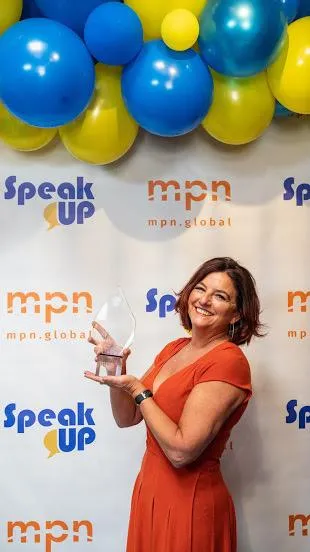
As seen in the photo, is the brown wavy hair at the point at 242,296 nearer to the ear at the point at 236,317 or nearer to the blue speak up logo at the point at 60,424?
the ear at the point at 236,317

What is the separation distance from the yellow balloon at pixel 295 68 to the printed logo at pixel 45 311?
949mm

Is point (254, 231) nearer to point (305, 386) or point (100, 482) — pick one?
point (305, 386)

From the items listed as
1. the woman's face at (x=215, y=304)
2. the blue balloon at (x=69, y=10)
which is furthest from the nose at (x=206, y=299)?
the blue balloon at (x=69, y=10)

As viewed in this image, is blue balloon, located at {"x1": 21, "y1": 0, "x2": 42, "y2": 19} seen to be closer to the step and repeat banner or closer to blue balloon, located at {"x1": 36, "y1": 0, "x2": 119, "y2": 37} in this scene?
blue balloon, located at {"x1": 36, "y1": 0, "x2": 119, "y2": 37}

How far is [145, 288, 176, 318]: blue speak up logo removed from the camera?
242cm

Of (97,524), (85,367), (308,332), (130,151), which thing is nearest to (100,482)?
(97,524)

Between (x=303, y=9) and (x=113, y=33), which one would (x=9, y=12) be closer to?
(x=113, y=33)

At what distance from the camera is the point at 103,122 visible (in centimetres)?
208

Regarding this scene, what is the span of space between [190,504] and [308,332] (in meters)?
0.90

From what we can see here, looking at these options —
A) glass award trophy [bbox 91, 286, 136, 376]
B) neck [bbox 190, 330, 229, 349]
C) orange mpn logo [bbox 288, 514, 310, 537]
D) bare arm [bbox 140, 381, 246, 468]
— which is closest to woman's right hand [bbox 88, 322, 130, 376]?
glass award trophy [bbox 91, 286, 136, 376]

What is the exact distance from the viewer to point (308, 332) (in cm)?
245

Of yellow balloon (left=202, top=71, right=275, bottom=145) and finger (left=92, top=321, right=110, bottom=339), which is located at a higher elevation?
yellow balloon (left=202, top=71, right=275, bottom=145)

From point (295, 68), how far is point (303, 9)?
32cm

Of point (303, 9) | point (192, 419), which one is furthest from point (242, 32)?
point (192, 419)
